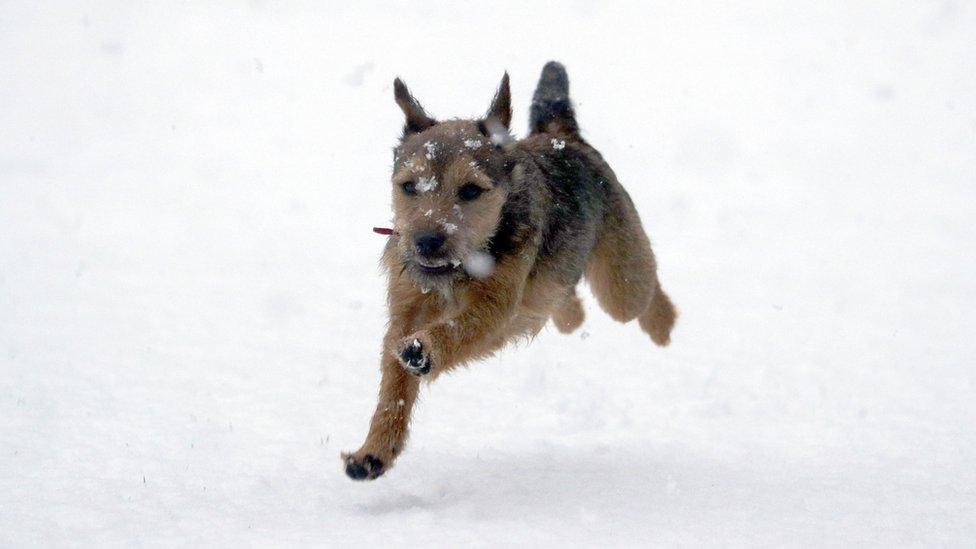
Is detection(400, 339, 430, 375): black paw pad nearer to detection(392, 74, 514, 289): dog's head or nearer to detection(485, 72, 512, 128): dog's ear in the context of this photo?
detection(392, 74, 514, 289): dog's head

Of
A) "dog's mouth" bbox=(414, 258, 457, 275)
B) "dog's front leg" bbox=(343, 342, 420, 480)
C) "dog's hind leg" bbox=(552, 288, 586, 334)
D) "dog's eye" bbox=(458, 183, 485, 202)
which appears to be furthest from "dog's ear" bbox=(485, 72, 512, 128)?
"dog's hind leg" bbox=(552, 288, 586, 334)

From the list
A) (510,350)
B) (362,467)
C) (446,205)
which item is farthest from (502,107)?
(510,350)

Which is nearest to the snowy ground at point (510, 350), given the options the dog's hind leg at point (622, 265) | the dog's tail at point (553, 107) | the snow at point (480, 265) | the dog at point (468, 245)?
the dog at point (468, 245)

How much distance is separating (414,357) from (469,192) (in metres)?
0.77

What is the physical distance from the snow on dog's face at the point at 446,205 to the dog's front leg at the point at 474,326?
0.10m

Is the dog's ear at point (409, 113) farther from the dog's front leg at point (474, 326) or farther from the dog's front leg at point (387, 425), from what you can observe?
the dog's front leg at point (387, 425)

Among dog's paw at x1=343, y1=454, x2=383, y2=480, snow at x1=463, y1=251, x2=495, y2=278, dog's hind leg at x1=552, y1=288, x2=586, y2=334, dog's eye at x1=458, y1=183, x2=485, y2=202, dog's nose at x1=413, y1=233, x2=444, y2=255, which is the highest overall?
dog's eye at x1=458, y1=183, x2=485, y2=202

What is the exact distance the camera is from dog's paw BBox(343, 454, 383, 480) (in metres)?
3.57

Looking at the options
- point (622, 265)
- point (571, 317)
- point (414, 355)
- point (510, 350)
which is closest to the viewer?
point (414, 355)

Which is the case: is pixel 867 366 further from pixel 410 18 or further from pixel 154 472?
pixel 410 18

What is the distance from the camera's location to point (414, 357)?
11.6 feet

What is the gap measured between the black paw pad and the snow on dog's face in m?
0.39

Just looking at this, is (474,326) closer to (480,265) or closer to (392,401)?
(480,265)

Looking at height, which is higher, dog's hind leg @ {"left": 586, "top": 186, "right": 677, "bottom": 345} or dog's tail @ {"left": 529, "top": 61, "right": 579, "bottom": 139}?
dog's tail @ {"left": 529, "top": 61, "right": 579, "bottom": 139}
